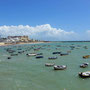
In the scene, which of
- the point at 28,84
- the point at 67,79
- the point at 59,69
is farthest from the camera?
the point at 59,69

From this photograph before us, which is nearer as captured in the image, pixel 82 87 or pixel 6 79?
pixel 82 87

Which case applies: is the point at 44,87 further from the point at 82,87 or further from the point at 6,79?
the point at 6,79

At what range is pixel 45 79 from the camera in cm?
2641

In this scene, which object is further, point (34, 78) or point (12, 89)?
point (34, 78)

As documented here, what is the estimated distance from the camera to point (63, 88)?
21875mm

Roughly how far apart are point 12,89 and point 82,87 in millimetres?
11135

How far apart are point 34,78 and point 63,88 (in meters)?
7.32

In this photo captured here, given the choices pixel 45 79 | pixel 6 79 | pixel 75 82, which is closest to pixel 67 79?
pixel 75 82

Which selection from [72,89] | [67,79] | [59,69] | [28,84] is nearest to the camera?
[72,89]

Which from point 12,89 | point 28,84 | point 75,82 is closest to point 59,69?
point 75,82

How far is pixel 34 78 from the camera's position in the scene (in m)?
27.2

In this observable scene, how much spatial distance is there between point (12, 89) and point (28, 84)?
3.06 m

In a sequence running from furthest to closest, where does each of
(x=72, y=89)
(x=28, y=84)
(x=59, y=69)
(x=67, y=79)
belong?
(x=59, y=69), (x=67, y=79), (x=28, y=84), (x=72, y=89)

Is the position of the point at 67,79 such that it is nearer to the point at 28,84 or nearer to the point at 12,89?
the point at 28,84
